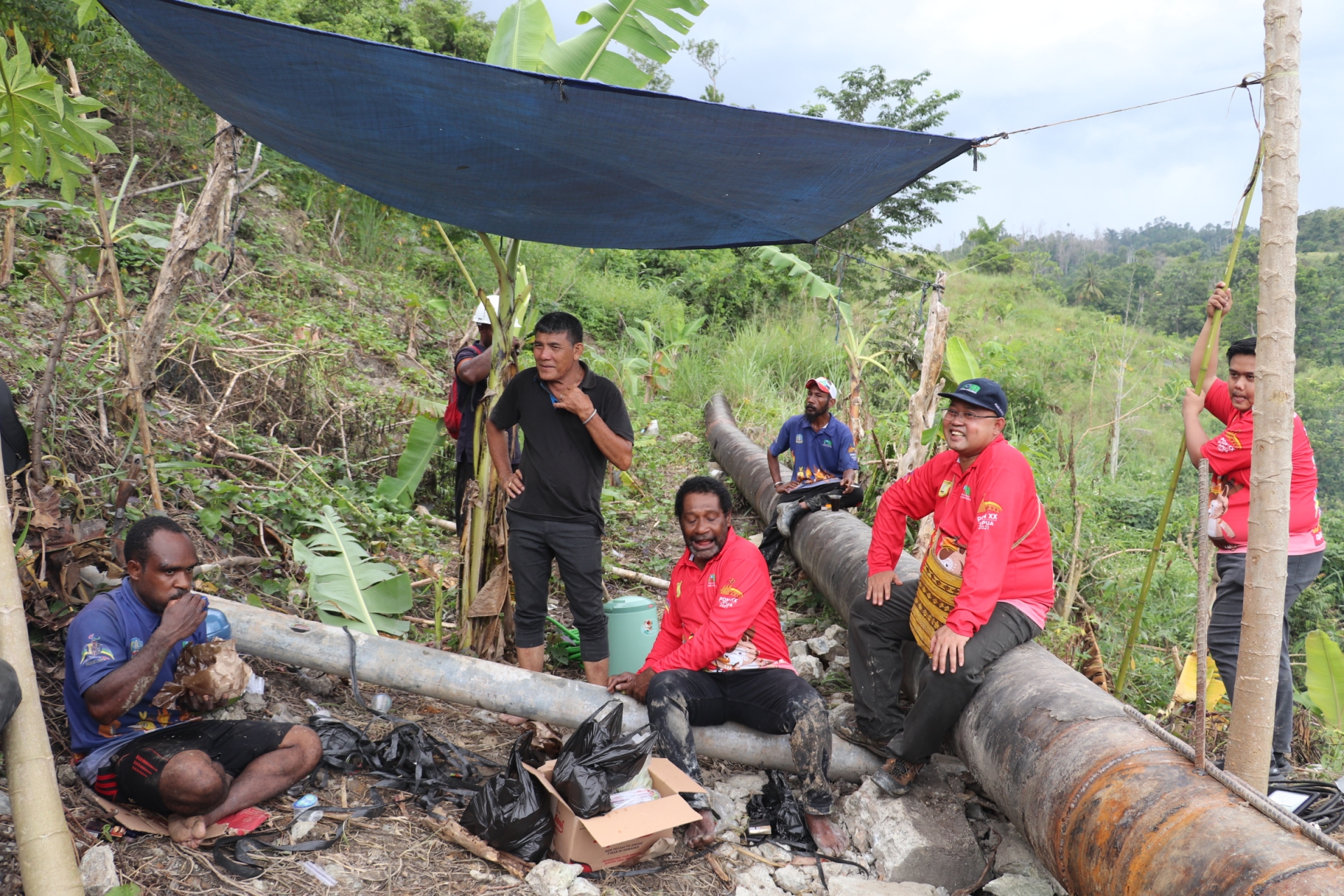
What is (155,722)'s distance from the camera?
2.82 meters

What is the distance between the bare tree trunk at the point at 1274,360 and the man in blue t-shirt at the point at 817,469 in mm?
3484

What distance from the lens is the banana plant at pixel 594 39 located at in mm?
3662

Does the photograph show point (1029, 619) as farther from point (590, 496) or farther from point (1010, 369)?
point (1010, 369)

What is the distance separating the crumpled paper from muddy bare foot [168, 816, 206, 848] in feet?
1.30

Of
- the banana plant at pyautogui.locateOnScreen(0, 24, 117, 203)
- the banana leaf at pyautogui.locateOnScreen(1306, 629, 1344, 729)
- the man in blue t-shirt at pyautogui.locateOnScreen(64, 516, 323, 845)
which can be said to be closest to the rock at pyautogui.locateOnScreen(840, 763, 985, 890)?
the banana leaf at pyautogui.locateOnScreen(1306, 629, 1344, 729)

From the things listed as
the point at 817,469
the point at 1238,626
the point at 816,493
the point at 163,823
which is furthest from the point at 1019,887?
the point at 817,469

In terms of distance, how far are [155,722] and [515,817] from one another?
49.0 inches

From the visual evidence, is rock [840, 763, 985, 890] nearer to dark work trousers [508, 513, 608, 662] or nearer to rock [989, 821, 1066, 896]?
rock [989, 821, 1066, 896]

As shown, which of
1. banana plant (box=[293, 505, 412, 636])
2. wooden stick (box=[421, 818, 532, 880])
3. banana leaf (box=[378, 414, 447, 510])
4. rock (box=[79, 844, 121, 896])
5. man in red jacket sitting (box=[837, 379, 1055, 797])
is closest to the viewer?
rock (box=[79, 844, 121, 896])

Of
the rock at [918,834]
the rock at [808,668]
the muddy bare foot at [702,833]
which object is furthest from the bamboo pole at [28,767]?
the rock at [808,668]

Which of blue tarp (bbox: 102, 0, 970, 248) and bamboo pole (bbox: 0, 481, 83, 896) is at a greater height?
blue tarp (bbox: 102, 0, 970, 248)

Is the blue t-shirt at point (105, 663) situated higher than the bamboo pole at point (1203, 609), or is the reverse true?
the bamboo pole at point (1203, 609)

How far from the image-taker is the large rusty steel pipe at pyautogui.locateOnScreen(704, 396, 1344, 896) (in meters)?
2.04

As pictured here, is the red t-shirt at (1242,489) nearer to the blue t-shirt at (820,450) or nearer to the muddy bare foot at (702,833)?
the muddy bare foot at (702,833)
